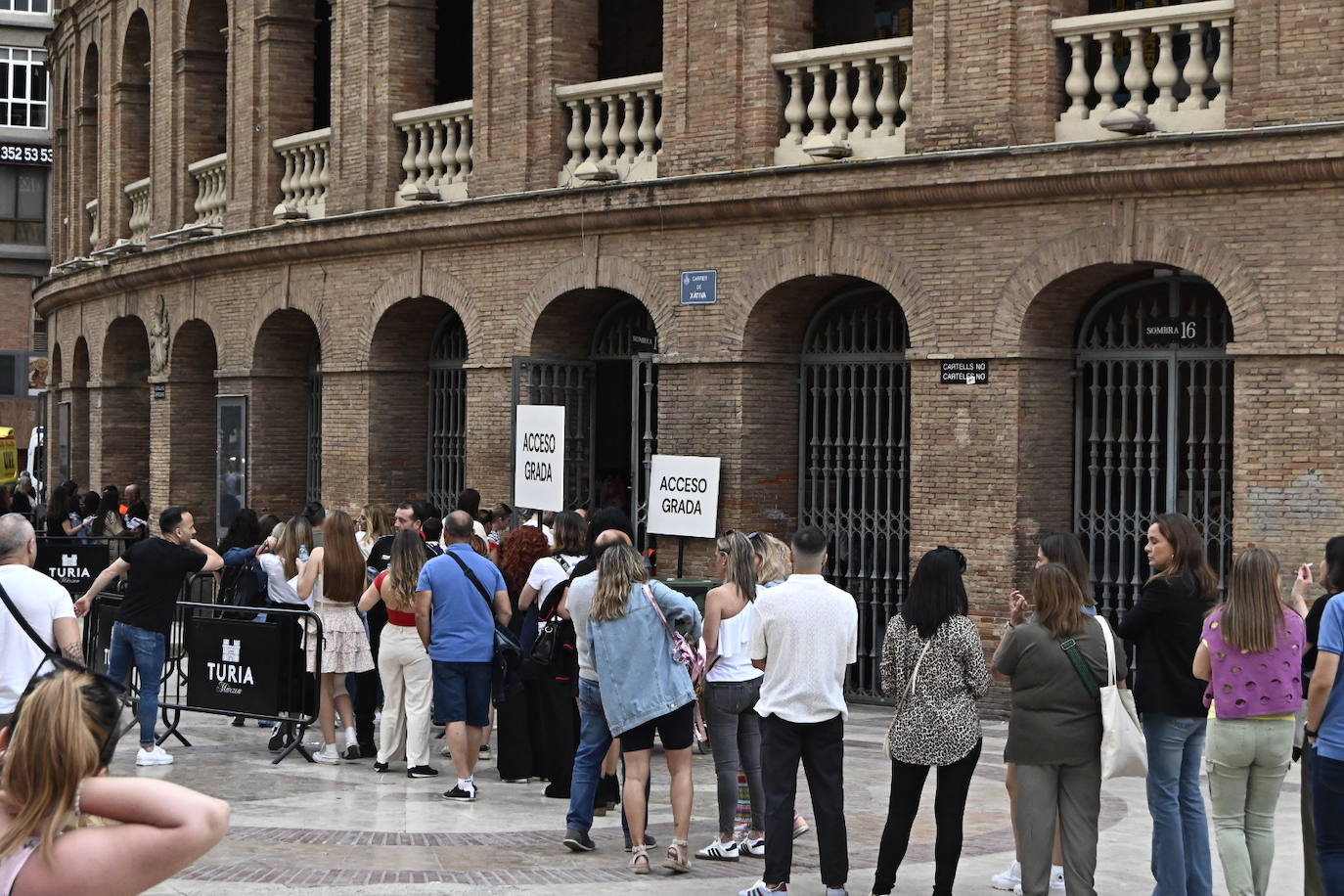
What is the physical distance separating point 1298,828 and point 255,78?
1719 centimetres

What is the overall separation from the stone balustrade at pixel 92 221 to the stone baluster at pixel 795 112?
1648 cm

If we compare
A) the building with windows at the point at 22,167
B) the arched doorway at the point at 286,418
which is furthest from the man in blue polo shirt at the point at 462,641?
the building with windows at the point at 22,167

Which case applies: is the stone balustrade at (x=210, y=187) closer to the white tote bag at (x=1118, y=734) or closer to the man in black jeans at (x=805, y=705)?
the man in black jeans at (x=805, y=705)

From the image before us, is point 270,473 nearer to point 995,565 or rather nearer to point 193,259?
point 193,259

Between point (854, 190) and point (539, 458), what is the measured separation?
13.7ft

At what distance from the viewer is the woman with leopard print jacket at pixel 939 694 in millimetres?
8469

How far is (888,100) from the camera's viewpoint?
53.5ft

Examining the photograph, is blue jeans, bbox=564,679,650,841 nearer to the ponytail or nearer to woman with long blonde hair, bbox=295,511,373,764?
woman with long blonde hair, bbox=295,511,373,764

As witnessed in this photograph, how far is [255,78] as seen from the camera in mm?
23844

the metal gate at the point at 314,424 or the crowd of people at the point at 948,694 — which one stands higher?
the metal gate at the point at 314,424

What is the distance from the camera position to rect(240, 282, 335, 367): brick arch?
22359 millimetres

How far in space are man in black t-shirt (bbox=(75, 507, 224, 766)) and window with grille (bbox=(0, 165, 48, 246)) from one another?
4065 cm

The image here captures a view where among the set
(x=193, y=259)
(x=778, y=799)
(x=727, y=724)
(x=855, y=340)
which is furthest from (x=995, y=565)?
(x=193, y=259)

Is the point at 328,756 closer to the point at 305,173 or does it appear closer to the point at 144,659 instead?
the point at 144,659
